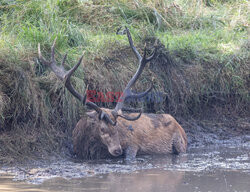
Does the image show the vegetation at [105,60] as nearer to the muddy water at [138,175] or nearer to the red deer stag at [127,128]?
the red deer stag at [127,128]

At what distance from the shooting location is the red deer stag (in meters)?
6.41

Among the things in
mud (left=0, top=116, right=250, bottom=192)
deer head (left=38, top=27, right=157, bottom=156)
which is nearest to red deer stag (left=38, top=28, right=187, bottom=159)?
deer head (left=38, top=27, right=157, bottom=156)

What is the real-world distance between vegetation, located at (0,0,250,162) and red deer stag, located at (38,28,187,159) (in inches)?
13.6

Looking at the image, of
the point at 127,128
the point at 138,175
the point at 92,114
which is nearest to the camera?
the point at 138,175

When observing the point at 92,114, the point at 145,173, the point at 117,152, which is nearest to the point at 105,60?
the point at 92,114

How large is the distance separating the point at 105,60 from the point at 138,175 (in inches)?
110

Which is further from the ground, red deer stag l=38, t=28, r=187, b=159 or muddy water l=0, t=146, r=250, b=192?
red deer stag l=38, t=28, r=187, b=159

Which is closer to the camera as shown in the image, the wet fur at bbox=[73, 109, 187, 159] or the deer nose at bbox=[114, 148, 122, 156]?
the deer nose at bbox=[114, 148, 122, 156]

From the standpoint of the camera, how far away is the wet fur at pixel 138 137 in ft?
21.9

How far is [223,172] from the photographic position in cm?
555

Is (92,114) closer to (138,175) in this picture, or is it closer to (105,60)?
(105,60)

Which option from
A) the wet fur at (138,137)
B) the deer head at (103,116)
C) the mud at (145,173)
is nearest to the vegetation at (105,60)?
the wet fur at (138,137)

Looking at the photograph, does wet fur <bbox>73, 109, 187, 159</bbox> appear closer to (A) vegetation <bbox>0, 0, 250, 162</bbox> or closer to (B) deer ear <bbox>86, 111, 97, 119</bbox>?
(B) deer ear <bbox>86, 111, 97, 119</bbox>

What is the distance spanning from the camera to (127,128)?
714 cm
